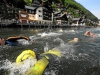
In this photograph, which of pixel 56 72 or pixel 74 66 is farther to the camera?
pixel 74 66

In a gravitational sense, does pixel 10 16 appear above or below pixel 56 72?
above

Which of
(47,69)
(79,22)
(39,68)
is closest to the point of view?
(39,68)

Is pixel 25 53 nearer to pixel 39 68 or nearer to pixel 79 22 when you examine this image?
pixel 39 68

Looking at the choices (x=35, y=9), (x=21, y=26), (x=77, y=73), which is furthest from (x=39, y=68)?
(x=35, y=9)

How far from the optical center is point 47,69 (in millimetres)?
9070

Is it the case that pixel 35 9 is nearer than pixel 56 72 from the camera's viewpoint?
No

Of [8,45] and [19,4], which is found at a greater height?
[19,4]

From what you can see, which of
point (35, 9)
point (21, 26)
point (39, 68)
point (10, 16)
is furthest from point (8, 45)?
point (35, 9)

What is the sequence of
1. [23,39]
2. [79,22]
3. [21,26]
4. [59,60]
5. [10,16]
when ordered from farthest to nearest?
[79,22] < [10,16] < [21,26] < [23,39] < [59,60]

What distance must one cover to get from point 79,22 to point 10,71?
12021 cm

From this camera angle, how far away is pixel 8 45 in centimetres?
1622

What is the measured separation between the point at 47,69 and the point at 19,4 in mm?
75940

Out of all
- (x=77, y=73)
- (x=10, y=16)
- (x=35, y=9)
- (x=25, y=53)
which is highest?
(x=35, y=9)

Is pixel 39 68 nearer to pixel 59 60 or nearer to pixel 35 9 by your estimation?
pixel 59 60
